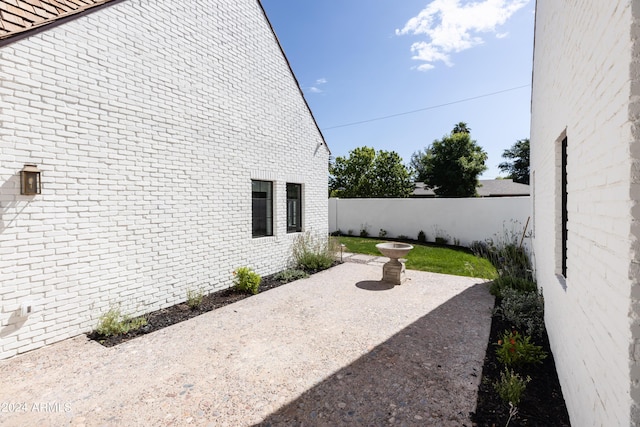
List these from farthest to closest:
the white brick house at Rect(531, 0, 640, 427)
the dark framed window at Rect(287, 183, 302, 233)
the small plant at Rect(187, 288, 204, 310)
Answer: the dark framed window at Rect(287, 183, 302, 233) → the small plant at Rect(187, 288, 204, 310) → the white brick house at Rect(531, 0, 640, 427)

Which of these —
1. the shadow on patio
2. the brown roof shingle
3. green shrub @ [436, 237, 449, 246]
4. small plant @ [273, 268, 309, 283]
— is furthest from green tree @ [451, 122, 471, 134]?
the brown roof shingle

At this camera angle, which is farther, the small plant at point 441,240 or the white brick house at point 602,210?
the small plant at point 441,240

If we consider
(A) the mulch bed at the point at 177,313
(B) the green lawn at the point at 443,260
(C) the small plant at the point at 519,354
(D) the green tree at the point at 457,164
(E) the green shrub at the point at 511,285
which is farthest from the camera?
(D) the green tree at the point at 457,164

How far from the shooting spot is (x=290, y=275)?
24.0 feet

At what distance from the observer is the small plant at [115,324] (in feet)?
13.5

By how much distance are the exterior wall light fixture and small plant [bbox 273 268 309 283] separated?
15.6 ft

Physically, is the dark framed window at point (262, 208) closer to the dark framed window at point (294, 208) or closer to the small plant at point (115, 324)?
the dark framed window at point (294, 208)

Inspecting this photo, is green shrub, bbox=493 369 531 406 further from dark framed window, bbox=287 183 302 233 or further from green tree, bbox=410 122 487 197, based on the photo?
green tree, bbox=410 122 487 197

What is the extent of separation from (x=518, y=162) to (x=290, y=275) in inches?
1770

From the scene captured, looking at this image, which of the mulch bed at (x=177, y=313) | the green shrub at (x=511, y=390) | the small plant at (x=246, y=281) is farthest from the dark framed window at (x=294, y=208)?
the green shrub at (x=511, y=390)

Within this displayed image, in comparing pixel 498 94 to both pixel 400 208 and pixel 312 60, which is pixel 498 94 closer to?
pixel 400 208

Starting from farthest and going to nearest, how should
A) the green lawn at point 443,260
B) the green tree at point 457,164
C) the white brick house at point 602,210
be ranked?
the green tree at point 457,164 → the green lawn at point 443,260 → the white brick house at point 602,210

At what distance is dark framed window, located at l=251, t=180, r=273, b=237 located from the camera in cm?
712

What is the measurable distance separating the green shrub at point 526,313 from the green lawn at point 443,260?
1677 millimetres
